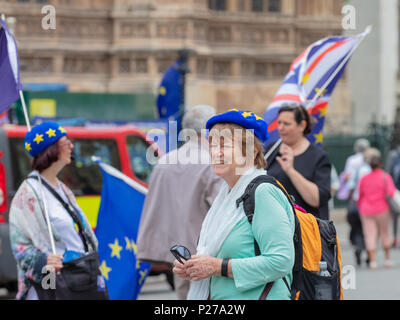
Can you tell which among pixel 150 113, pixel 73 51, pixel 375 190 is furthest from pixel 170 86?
pixel 375 190

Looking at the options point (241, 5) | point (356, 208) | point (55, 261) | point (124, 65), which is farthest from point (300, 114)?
point (241, 5)

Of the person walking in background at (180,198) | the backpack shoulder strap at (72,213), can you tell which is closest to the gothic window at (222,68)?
the person walking in background at (180,198)

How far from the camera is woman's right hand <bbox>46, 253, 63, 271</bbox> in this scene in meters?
6.03

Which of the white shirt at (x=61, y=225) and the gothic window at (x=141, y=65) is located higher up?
the gothic window at (x=141, y=65)

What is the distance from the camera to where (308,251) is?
14.9ft

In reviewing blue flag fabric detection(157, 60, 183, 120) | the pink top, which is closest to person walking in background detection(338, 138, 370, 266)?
the pink top

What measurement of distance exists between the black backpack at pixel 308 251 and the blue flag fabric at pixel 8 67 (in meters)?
2.96

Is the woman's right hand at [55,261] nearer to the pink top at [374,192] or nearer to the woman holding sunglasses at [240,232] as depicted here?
the woman holding sunglasses at [240,232]

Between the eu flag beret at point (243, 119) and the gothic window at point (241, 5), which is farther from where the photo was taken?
the gothic window at point (241, 5)

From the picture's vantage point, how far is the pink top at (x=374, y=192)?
55.0 ft

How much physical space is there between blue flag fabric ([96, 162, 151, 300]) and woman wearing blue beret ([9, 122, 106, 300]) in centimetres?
181

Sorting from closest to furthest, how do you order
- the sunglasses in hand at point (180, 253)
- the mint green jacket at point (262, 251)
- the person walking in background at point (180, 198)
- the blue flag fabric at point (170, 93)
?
the mint green jacket at point (262, 251) < the sunglasses in hand at point (180, 253) < the person walking in background at point (180, 198) < the blue flag fabric at point (170, 93)

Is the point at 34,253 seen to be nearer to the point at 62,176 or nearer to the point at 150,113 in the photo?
A: the point at 62,176

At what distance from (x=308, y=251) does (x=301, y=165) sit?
113 inches
